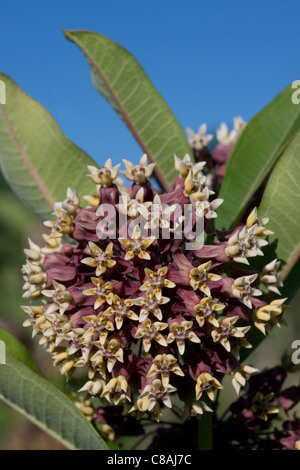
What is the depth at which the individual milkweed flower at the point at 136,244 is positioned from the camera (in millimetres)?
1229

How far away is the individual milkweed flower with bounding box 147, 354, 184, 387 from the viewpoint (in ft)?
3.93

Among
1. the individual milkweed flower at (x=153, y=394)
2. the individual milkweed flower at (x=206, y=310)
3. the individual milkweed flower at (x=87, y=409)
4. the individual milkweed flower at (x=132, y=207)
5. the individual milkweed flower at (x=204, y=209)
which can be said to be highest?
the individual milkweed flower at (x=132, y=207)

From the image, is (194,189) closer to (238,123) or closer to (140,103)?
(140,103)

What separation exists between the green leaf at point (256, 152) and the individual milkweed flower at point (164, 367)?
0.47 metres

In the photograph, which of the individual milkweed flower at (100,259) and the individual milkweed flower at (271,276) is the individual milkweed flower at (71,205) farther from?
the individual milkweed flower at (271,276)

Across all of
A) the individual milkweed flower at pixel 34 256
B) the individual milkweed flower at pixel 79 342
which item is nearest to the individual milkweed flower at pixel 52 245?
the individual milkweed flower at pixel 34 256

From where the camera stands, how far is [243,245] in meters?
1.27

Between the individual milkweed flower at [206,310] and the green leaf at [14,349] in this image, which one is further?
the green leaf at [14,349]

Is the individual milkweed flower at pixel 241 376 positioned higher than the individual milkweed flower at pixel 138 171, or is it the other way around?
the individual milkweed flower at pixel 138 171

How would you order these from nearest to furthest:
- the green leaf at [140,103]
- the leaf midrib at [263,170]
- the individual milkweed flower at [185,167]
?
the individual milkweed flower at [185,167], the leaf midrib at [263,170], the green leaf at [140,103]

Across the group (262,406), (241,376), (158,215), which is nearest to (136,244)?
(158,215)

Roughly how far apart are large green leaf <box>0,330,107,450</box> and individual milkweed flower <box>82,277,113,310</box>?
0.77 ft

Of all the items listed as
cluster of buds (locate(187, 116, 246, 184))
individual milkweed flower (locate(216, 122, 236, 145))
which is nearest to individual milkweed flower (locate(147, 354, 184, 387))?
cluster of buds (locate(187, 116, 246, 184))

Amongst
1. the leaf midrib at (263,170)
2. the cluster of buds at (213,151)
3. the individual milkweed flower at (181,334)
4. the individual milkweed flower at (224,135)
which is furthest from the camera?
the individual milkweed flower at (224,135)
